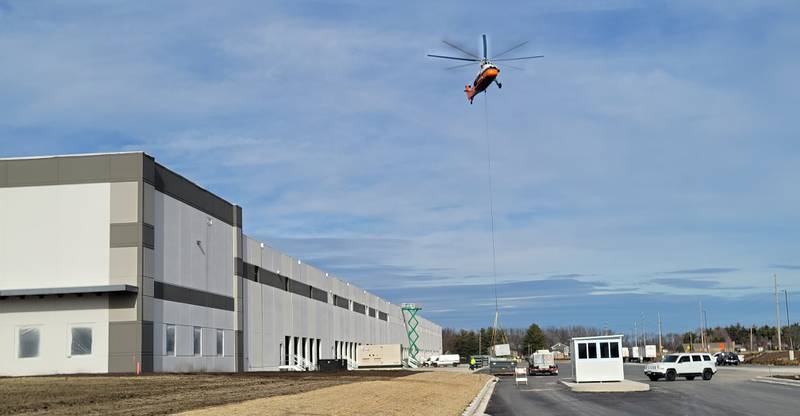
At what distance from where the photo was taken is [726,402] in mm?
31766

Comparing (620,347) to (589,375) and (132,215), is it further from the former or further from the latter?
(132,215)

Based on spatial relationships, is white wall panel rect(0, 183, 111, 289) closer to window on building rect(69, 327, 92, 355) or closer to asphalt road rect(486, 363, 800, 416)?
window on building rect(69, 327, 92, 355)

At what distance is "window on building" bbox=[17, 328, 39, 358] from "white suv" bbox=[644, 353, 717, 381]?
39.3m

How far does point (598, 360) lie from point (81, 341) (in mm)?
29101

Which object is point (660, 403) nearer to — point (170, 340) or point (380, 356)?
point (170, 340)

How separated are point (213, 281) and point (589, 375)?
26461 millimetres

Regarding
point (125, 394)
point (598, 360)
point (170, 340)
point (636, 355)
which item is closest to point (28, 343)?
point (170, 340)

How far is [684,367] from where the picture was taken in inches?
2274

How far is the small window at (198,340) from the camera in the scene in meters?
53.6

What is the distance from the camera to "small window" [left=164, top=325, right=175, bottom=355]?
49.1 metres

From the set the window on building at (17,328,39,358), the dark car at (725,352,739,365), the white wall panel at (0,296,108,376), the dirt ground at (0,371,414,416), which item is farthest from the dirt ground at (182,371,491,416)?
the dark car at (725,352,739,365)

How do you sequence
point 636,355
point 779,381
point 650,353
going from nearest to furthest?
point 779,381 → point 650,353 → point 636,355

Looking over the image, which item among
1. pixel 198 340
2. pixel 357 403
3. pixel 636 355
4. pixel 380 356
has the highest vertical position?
pixel 198 340

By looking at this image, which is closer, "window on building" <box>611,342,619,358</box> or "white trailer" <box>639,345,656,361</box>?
"window on building" <box>611,342,619,358</box>
